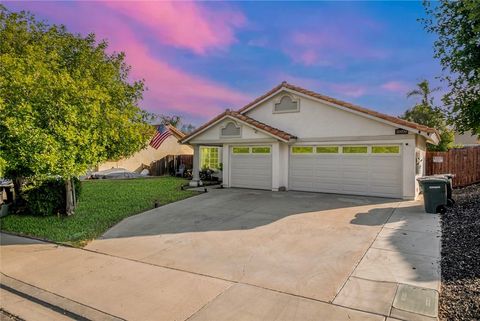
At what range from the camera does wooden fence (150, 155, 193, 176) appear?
86.3ft

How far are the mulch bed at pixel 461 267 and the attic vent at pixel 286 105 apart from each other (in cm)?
861

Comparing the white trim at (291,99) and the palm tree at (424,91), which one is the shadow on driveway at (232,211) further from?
the palm tree at (424,91)

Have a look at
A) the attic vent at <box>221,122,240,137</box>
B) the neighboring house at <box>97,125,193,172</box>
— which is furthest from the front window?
the attic vent at <box>221,122,240,137</box>

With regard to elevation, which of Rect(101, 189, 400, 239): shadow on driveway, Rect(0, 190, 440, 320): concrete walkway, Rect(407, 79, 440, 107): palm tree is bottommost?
Rect(0, 190, 440, 320): concrete walkway

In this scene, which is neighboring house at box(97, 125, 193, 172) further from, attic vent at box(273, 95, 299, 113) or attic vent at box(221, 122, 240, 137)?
attic vent at box(273, 95, 299, 113)

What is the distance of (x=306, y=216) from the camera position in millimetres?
9180

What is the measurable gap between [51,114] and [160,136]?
19.2 meters

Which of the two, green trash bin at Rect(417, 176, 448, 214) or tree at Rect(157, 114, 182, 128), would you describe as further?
tree at Rect(157, 114, 182, 128)

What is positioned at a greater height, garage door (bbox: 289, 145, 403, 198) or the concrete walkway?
garage door (bbox: 289, 145, 403, 198)

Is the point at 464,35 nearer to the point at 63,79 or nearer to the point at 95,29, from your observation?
the point at 63,79

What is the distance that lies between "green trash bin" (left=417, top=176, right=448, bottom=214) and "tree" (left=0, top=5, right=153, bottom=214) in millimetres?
9744

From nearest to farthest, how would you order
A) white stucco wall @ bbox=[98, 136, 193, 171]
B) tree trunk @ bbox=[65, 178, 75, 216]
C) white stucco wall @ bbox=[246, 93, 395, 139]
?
tree trunk @ bbox=[65, 178, 75, 216], white stucco wall @ bbox=[246, 93, 395, 139], white stucco wall @ bbox=[98, 136, 193, 171]

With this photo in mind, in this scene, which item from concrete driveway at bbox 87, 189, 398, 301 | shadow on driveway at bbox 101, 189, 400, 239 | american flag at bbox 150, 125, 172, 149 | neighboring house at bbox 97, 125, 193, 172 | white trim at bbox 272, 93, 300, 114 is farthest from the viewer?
american flag at bbox 150, 125, 172, 149

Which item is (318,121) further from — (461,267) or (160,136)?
(160,136)
